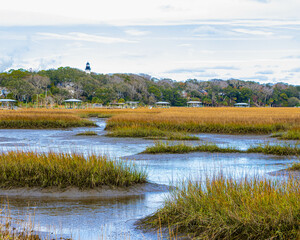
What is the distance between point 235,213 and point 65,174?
5704mm

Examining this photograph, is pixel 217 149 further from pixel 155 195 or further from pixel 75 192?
pixel 75 192

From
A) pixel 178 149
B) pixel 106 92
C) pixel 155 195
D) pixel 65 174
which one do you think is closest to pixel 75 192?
pixel 65 174

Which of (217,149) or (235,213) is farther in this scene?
(217,149)

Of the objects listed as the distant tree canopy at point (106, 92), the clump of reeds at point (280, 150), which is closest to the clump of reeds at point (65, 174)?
the clump of reeds at point (280, 150)

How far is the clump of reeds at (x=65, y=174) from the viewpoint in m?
11.1

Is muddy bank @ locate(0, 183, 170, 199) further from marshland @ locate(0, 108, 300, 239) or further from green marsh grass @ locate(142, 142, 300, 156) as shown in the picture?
green marsh grass @ locate(142, 142, 300, 156)

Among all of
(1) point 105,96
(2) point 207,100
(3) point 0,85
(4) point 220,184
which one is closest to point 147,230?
(4) point 220,184

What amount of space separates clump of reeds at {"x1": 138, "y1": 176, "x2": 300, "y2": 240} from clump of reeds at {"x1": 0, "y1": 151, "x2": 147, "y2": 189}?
3.10m

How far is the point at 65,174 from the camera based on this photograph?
11.1 meters

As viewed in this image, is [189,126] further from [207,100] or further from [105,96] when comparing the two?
[207,100]

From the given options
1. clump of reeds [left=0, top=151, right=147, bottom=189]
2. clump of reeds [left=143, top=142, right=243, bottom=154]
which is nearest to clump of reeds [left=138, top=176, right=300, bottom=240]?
clump of reeds [left=0, top=151, right=147, bottom=189]

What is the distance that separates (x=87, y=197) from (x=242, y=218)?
16.6 feet

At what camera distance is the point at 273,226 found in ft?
21.0

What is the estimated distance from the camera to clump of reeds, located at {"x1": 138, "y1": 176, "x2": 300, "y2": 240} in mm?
6426
